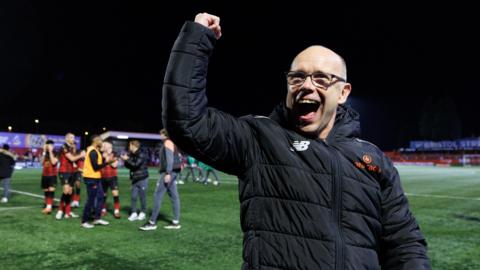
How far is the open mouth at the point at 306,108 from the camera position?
1.93 m

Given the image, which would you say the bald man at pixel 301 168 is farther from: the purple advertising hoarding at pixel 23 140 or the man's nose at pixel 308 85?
the purple advertising hoarding at pixel 23 140

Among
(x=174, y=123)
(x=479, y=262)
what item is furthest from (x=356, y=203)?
(x=479, y=262)

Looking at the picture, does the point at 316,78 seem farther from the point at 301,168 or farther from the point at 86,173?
the point at 86,173

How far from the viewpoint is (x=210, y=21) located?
1803mm

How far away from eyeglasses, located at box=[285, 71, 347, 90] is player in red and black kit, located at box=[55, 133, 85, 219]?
893 centimetres

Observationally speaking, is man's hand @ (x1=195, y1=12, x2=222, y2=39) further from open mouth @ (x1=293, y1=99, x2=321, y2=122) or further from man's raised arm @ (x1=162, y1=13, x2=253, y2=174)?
open mouth @ (x1=293, y1=99, x2=321, y2=122)

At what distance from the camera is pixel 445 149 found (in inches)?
2972

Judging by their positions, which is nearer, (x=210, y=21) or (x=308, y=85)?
(x=210, y=21)

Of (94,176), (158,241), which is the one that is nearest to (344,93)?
(158,241)

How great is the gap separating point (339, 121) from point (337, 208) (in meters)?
0.49

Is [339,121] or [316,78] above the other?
[316,78]

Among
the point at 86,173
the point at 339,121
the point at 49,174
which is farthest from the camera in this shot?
the point at 49,174

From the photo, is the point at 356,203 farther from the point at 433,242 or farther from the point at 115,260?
the point at 433,242

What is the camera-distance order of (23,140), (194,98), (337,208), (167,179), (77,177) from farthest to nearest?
1. (23,140)
2. (77,177)
3. (167,179)
4. (337,208)
5. (194,98)
